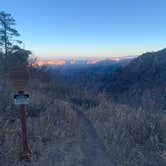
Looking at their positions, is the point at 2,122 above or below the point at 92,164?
above

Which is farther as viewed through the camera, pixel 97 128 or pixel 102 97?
pixel 102 97

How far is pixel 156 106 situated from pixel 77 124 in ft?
8.07

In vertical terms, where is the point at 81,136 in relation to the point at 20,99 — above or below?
below

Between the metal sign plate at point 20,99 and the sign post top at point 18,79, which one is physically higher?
the sign post top at point 18,79

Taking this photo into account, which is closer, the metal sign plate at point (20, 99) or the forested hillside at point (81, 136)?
the metal sign plate at point (20, 99)

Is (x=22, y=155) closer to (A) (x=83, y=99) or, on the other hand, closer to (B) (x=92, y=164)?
(B) (x=92, y=164)

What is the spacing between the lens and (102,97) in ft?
30.5

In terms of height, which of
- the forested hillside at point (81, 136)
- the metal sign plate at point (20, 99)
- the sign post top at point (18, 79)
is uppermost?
the sign post top at point (18, 79)

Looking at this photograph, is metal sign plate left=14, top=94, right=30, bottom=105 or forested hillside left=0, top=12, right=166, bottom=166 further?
forested hillside left=0, top=12, right=166, bottom=166

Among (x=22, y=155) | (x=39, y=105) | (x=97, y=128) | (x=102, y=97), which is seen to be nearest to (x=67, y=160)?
(x=22, y=155)

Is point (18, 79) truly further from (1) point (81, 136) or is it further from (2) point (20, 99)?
(1) point (81, 136)

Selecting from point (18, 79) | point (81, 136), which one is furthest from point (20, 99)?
point (81, 136)

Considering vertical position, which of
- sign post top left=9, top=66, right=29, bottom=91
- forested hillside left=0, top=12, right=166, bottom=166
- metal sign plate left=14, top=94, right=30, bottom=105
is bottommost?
forested hillside left=0, top=12, right=166, bottom=166

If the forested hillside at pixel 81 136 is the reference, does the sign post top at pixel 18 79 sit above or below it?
above
